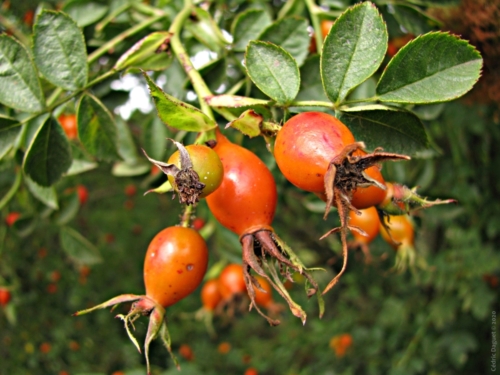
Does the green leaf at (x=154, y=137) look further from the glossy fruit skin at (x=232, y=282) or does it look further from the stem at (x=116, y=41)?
the glossy fruit skin at (x=232, y=282)

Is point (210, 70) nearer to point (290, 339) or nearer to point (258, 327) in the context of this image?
point (290, 339)

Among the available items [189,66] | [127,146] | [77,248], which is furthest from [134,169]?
[189,66]

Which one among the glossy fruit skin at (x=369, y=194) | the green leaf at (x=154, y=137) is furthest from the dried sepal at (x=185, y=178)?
the green leaf at (x=154, y=137)

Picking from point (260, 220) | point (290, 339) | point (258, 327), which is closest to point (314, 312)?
point (290, 339)

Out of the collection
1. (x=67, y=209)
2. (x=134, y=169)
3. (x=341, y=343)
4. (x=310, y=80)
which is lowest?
(x=341, y=343)

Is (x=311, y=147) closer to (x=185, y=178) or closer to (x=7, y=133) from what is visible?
(x=185, y=178)

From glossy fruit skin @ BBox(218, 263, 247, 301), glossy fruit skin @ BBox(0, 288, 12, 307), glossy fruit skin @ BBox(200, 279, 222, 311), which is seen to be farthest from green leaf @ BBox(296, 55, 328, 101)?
glossy fruit skin @ BBox(0, 288, 12, 307)

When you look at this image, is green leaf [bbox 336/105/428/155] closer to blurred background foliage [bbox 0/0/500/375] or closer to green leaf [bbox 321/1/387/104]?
green leaf [bbox 321/1/387/104]
